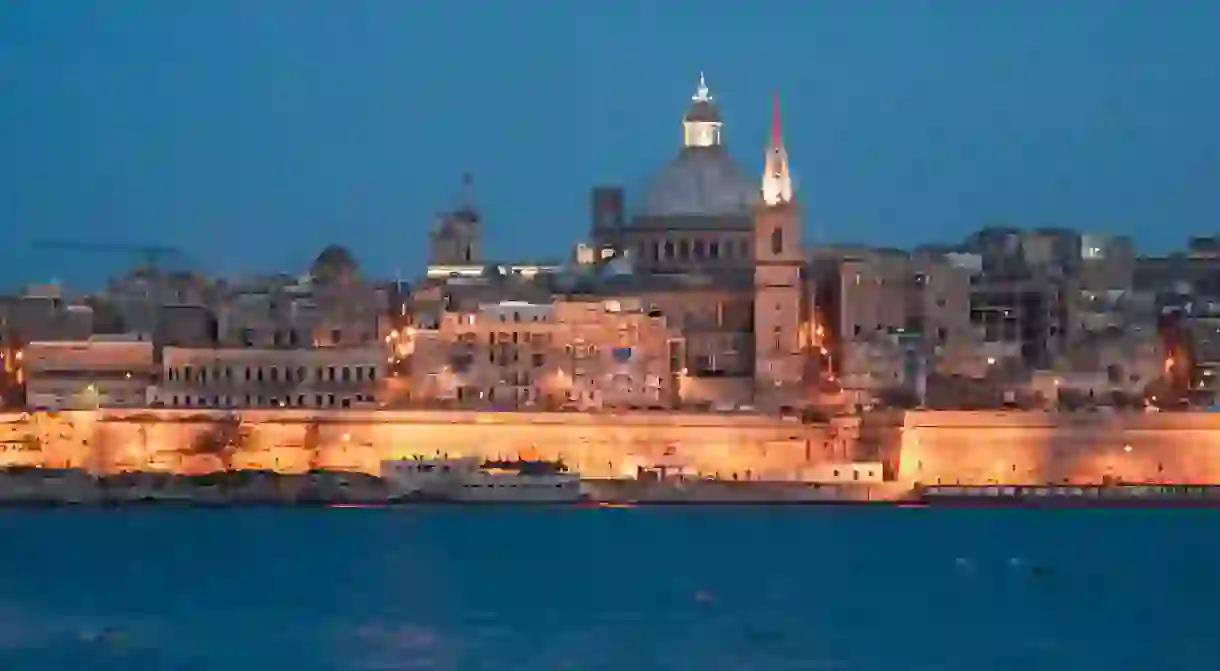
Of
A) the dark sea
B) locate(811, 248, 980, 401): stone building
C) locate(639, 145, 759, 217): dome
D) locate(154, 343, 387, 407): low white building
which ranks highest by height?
locate(639, 145, 759, 217): dome

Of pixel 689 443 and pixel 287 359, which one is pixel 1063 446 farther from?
pixel 287 359

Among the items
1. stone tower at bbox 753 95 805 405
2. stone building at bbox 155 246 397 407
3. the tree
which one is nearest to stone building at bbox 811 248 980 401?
stone tower at bbox 753 95 805 405

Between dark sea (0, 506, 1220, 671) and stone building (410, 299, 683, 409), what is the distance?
179 inches

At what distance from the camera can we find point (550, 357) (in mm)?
57656

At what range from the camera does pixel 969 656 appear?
35.9 m

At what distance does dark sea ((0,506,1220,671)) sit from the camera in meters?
35.8

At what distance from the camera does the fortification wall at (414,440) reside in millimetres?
54062

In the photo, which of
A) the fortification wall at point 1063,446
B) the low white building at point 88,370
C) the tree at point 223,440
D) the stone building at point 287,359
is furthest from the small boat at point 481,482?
the low white building at point 88,370

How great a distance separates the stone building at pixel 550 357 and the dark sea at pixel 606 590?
455cm

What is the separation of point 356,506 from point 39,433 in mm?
5021

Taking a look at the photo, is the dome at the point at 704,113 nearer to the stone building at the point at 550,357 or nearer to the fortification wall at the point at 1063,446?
the stone building at the point at 550,357

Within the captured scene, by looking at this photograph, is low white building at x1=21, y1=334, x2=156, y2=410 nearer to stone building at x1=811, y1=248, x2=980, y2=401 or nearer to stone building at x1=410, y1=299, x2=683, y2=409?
stone building at x1=410, y1=299, x2=683, y2=409

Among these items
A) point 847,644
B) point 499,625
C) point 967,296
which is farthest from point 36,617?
point 967,296

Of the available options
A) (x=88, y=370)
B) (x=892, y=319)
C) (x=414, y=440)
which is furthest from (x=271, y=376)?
(x=892, y=319)
